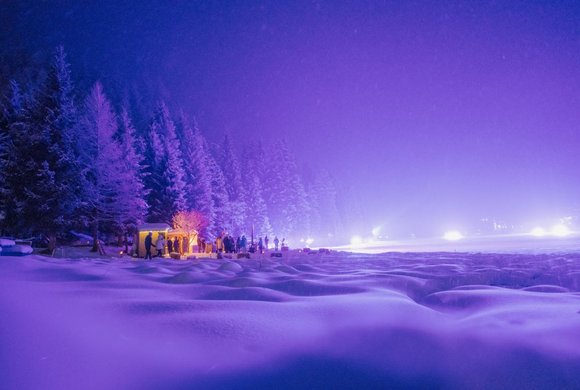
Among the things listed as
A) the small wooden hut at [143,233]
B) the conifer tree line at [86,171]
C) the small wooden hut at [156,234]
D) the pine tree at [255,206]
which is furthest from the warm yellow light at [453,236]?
the small wooden hut at [143,233]

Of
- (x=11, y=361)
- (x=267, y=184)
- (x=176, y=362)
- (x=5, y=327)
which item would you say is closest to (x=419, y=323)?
(x=176, y=362)

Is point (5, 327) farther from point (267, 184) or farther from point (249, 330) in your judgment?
point (267, 184)

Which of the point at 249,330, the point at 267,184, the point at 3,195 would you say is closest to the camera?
the point at 249,330

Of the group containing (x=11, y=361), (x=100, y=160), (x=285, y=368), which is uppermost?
(x=100, y=160)

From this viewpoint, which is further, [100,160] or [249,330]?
[100,160]

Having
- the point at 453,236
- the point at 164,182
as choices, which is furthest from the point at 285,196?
the point at 453,236

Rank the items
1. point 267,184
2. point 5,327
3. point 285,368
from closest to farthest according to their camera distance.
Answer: point 285,368, point 5,327, point 267,184

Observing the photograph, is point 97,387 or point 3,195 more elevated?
point 3,195

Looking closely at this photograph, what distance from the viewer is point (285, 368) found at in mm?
1810

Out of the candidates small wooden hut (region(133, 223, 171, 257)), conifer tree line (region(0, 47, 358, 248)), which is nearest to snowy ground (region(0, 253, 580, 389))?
conifer tree line (region(0, 47, 358, 248))

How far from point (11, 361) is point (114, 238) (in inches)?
1345

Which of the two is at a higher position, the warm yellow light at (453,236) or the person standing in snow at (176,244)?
the person standing in snow at (176,244)

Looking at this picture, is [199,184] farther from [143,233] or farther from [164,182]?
[143,233]

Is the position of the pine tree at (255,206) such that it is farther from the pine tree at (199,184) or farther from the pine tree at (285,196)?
the pine tree at (199,184)
